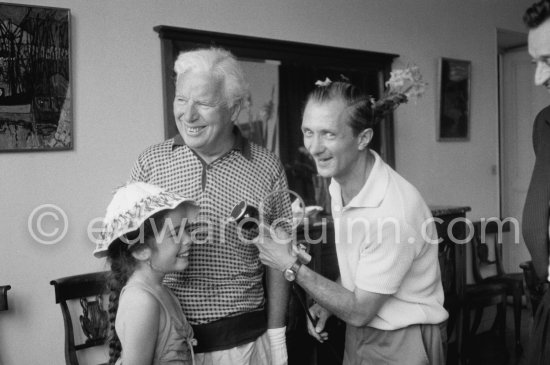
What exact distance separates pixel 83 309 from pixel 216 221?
4.19 ft

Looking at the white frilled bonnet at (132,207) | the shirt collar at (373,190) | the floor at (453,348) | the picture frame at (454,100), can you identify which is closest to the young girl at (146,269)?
the white frilled bonnet at (132,207)

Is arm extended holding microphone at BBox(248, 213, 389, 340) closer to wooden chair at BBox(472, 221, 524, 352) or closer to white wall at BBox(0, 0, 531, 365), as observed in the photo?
white wall at BBox(0, 0, 531, 365)

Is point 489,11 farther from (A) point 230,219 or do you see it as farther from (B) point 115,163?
(A) point 230,219

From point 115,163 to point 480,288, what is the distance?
8.04 feet

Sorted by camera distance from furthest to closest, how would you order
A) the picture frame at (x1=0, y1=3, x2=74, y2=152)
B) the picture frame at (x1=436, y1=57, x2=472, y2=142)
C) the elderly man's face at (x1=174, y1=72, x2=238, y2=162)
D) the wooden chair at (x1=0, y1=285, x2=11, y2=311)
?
the picture frame at (x1=436, y1=57, x2=472, y2=142), the picture frame at (x1=0, y1=3, x2=74, y2=152), the wooden chair at (x1=0, y1=285, x2=11, y2=311), the elderly man's face at (x1=174, y1=72, x2=238, y2=162)

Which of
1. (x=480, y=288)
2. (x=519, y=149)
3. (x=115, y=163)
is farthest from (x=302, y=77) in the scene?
(x=519, y=149)

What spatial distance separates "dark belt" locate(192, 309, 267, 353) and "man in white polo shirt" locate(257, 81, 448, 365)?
205 mm

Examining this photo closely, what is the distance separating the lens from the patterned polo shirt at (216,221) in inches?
61.7

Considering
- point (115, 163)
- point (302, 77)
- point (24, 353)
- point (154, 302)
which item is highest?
point (302, 77)

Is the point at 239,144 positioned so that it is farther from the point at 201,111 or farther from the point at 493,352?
the point at 493,352

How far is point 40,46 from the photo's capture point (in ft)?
7.88

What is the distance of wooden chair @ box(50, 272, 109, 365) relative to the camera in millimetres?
2336

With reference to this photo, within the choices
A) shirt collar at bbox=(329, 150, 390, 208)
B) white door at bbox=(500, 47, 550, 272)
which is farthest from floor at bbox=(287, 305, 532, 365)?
shirt collar at bbox=(329, 150, 390, 208)

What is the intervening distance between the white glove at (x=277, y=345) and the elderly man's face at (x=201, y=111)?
1.85ft
